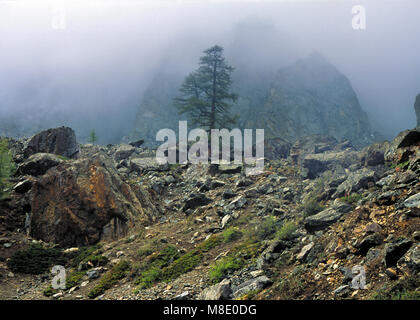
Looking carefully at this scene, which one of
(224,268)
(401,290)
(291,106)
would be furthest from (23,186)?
(291,106)

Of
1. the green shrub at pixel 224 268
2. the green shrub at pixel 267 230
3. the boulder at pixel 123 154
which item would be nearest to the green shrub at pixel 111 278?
the green shrub at pixel 224 268

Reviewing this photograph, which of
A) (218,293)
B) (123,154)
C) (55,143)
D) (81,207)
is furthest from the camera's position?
(123,154)

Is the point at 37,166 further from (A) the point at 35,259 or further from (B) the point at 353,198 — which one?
(B) the point at 353,198

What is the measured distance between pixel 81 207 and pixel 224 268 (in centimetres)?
908

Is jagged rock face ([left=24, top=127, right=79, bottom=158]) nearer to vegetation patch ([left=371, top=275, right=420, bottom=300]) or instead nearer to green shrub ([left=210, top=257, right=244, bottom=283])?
green shrub ([left=210, top=257, right=244, bottom=283])

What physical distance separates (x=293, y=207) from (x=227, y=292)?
7086 millimetres

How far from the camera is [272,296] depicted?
6277mm

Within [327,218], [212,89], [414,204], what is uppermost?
[212,89]

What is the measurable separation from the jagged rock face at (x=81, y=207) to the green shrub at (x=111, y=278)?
11.7 feet

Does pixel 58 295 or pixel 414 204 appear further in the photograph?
pixel 58 295

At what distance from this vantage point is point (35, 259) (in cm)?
1145

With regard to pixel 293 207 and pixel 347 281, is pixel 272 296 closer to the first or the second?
pixel 347 281
